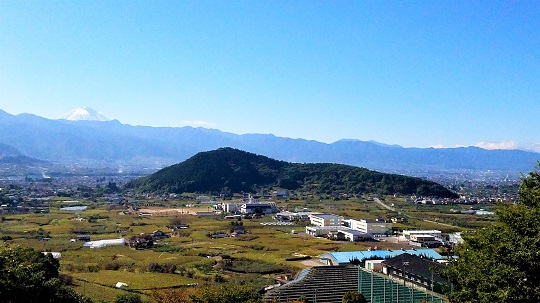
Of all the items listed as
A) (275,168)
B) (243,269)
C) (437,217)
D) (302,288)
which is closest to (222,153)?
(275,168)

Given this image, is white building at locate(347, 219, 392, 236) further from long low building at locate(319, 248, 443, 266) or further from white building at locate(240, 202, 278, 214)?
white building at locate(240, 202, 278, 214)

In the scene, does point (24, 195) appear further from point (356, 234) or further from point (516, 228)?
point (516, 228)

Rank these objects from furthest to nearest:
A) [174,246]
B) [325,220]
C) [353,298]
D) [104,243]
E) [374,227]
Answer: [325,220] < [374,227] < [104,243] < [174,246] < [353,298]

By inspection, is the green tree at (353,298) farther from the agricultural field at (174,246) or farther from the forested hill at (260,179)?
the forested hill at (260,179)

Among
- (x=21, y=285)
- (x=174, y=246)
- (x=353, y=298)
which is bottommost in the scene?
(x=174, y=246)

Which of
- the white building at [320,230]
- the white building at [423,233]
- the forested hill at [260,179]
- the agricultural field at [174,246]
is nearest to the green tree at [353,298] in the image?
the agricultural field at [174,246]

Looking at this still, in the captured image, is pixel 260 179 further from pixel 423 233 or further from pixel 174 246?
pixel 174 246

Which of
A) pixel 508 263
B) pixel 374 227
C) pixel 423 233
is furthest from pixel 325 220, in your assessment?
pixel 508 263
